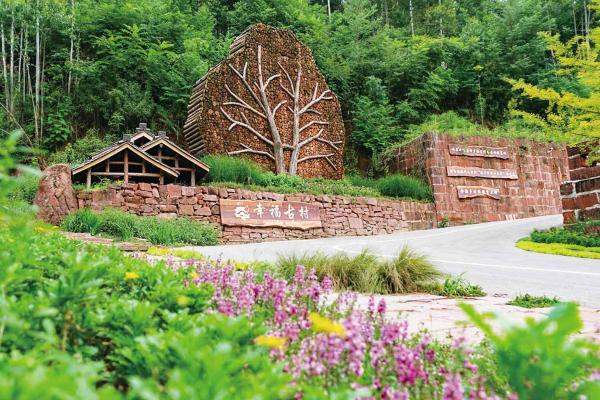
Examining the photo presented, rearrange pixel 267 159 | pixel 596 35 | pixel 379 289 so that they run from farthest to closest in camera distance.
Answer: pixel 267 159 → pixel 596 35 → pixel 379 289

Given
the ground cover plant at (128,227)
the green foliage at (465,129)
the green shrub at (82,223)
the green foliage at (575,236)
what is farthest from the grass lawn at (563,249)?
the green foliage at (465,129)

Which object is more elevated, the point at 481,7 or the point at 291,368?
the point at 481,7

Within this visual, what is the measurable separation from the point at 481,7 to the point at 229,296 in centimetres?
3633

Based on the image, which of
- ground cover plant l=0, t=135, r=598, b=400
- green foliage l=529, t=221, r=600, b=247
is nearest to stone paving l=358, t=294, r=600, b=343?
ground cover plant l=0, t=135, r=598, b=400

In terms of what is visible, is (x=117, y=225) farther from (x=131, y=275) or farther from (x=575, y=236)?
(x=575, y=236)

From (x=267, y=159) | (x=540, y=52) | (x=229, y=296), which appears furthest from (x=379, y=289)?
(x=540, y=52)

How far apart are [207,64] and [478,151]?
10.4 metres

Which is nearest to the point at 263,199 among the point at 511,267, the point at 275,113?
the point at 275,113

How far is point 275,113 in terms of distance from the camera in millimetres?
17453

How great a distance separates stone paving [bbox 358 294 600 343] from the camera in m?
2.94

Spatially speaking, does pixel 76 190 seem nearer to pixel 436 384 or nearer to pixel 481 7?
pixel 436 384

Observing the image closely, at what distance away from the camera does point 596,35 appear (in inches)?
353

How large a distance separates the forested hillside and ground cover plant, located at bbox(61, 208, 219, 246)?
802cm

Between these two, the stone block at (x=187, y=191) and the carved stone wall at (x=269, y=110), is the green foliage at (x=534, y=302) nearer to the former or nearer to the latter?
the stone block at (x=187, y=191)
